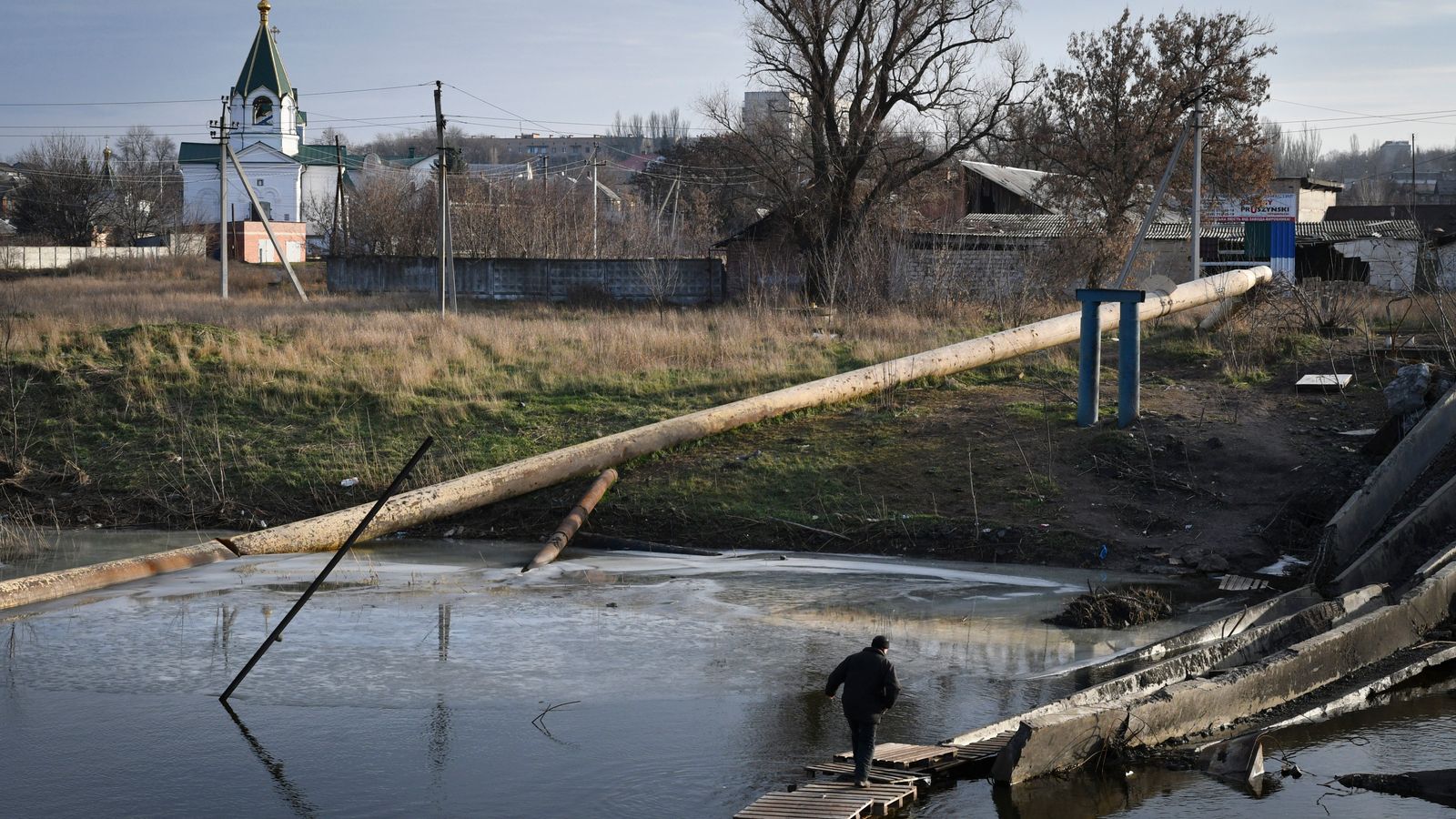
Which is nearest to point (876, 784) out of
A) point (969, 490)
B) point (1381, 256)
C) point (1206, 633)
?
point (1206, 633)

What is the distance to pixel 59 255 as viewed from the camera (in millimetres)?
56969

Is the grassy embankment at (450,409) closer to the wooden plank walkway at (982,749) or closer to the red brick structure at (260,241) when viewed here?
the wooden plank walkway at (982,749)

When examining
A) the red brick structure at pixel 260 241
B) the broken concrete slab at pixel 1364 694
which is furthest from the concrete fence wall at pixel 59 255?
the broken concrete slab at pixel 1364 694

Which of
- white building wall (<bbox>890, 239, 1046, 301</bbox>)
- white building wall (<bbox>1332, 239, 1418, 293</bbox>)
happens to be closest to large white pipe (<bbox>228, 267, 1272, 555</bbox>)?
white building wall (<bbox>890, 239, 1046, 301</bbox>)

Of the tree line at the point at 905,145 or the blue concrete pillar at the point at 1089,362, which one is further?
the tree line at the point at 905,145

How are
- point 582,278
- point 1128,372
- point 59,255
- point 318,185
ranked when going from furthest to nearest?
point 318,185 → point 59,255 → point 582,278 → point 1128,372

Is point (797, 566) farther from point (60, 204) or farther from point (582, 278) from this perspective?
point (60, 204)

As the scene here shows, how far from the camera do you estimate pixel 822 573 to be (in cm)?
1129

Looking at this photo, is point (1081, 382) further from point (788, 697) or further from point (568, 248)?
point (568, 248)

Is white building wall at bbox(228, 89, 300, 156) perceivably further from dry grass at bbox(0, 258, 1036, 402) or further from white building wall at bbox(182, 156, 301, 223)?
dry grass at bbox(0, 258, 1036, 402)

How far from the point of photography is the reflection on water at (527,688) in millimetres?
6215

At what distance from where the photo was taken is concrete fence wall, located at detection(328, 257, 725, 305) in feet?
118

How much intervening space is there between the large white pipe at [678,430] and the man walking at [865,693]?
7.93 meters

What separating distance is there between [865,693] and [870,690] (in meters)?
0.03
